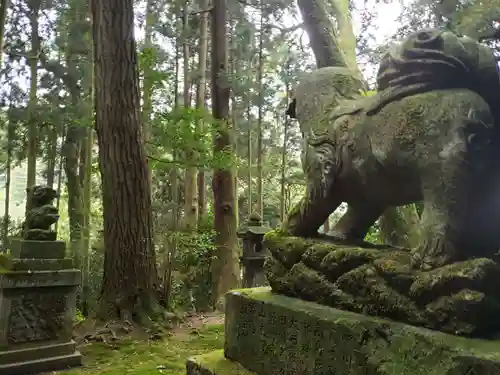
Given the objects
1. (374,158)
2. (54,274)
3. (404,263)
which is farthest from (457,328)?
(54,274)

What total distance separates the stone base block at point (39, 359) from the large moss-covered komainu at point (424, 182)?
7.59ft

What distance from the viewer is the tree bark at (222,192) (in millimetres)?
7363

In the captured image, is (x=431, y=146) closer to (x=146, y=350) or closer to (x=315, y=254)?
(x=315, y=254)

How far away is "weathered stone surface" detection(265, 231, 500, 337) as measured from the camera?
1.49 m

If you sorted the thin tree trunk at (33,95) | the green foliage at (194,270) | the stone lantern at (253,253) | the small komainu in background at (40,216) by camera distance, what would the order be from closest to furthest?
the small komainu in background at (40,216)
the stone lantern at (253,253)
the green foliage at (194,270)
the thin tree trunk at (33,95)

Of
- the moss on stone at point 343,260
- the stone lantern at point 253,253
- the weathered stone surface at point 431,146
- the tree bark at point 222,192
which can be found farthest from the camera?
the tree bark at point 222,192

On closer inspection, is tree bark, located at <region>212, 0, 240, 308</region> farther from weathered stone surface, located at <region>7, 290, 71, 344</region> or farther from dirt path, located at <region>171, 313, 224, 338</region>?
weathered stone surface, located at <region>7, 290, 71, 344</region>

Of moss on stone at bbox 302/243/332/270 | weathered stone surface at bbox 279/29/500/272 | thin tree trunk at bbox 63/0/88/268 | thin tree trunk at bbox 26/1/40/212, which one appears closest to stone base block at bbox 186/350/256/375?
moss on stone at bbox 302/243/332/270

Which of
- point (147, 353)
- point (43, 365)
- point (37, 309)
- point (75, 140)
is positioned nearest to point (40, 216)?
point (37, 309)

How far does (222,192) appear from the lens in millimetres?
7375

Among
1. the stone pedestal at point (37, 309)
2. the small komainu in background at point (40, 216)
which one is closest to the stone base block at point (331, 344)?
the stone pedestal at point (37, 309)

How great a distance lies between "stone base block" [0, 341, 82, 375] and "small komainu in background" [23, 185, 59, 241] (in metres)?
0.86

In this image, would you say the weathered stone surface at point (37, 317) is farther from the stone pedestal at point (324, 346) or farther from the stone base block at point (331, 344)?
the stone base block at point (331, 344)

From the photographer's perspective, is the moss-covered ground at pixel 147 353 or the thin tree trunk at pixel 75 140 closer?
the moss-covered ground at pixel 147 353
